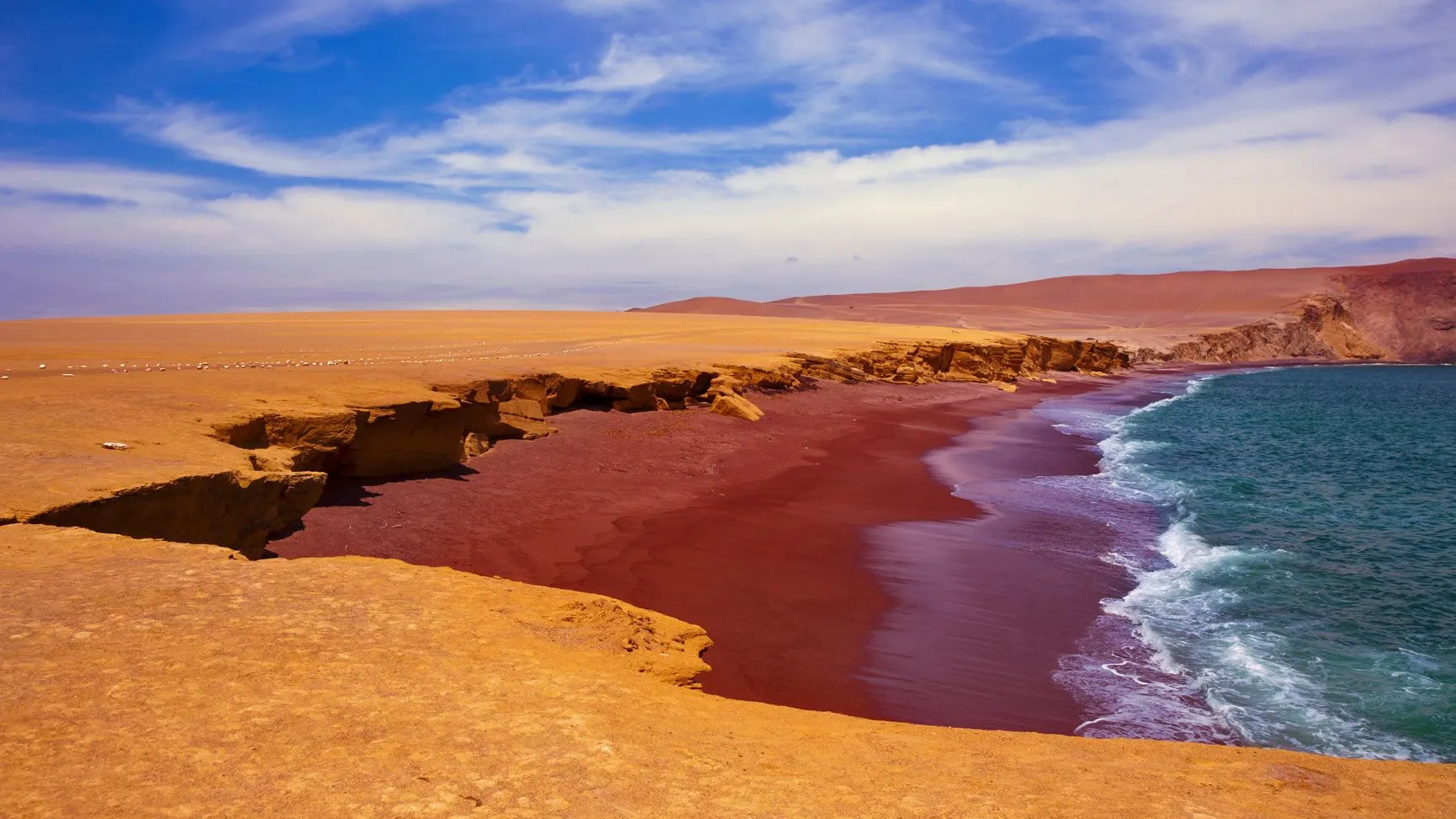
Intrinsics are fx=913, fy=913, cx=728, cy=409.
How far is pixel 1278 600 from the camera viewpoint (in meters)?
11.4

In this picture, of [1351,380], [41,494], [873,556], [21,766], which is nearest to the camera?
[21,766]

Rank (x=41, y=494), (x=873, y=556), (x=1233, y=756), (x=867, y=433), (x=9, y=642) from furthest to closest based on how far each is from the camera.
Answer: (x=867, y=433), (x=873, y=556), (x=41, y=494), (x=1233, y=756), (x=9, y=642)

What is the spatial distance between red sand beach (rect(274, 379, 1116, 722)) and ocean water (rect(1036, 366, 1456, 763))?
780 mm

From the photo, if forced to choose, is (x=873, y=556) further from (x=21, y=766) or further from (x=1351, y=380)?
(x=1351, y=380)

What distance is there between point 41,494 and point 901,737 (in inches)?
259

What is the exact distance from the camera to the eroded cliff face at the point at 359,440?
24.7ft

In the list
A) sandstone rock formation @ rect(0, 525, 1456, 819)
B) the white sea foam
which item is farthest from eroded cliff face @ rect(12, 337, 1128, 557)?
the white sea foam

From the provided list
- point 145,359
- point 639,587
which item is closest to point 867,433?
point 639,587

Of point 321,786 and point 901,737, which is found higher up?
point 321,786

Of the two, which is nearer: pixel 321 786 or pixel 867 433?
pixel 321 786

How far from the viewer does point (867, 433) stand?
2423 centimetres

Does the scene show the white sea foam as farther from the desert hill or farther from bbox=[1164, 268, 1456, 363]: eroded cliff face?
bbox=[1164, 268, 1456, 363]: eroded cliff face

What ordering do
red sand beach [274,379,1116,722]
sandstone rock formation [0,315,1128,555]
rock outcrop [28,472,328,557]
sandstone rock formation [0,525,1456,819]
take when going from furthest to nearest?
red sand beach [274,379,1116,722] < sandstone rock formation [0,315,1128,555] < rock outcrop [28,472,328,557] < sandstone rock formation [0,525,1456,819]

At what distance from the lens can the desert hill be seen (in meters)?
99.9
